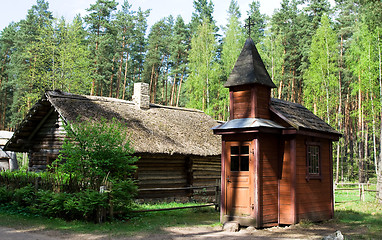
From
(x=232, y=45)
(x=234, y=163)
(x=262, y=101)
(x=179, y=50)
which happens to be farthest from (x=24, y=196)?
(x=179, y=50)

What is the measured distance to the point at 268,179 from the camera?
1185 centimetres

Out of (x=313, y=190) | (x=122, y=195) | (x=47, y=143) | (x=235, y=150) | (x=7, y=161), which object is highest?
(x=47, y=143)

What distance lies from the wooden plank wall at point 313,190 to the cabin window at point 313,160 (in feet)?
0.59

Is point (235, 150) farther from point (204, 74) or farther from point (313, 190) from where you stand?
point (204, 74)

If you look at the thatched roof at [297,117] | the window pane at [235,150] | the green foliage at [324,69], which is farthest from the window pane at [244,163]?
the green foliage at [324,69]

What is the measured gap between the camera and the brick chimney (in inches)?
821

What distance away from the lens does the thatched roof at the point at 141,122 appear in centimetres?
1700

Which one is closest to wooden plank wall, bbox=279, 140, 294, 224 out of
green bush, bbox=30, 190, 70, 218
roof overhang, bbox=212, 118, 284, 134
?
roof overhang, bbox=212, 118, 284, 134

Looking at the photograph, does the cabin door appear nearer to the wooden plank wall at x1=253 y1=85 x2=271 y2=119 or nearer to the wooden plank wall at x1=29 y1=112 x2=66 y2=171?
the wooden plank wall at x1=253 y1=85 x2=271 y2=119

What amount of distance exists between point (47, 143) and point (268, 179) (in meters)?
11.4

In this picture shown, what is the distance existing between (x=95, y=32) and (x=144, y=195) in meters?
25.9

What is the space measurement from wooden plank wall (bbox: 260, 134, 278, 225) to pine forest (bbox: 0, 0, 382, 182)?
491 inches

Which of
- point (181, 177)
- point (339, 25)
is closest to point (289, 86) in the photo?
point (339, 25)

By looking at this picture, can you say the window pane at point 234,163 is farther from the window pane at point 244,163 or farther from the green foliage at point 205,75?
the green foliage at point 205,75
